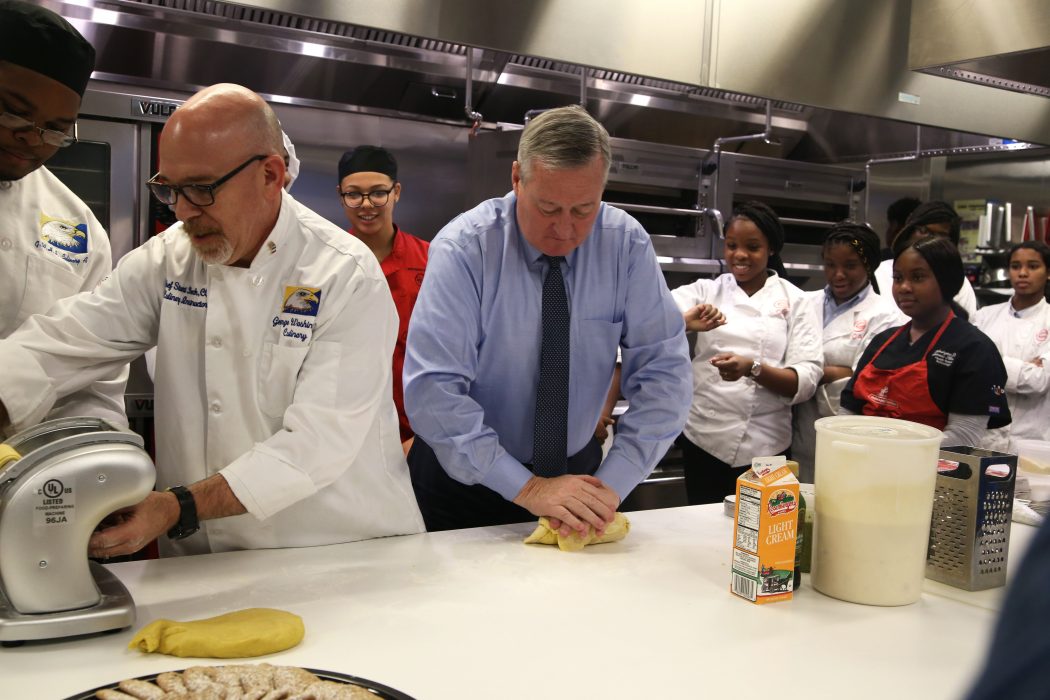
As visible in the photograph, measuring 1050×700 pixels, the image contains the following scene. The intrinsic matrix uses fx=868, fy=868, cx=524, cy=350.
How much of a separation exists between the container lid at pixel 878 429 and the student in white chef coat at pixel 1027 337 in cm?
281

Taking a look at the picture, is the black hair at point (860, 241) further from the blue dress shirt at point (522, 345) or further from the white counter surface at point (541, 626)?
the white counter surface at point (541, 626)

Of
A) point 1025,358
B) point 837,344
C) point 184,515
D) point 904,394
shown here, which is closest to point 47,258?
point 184,515

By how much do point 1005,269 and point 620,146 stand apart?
9.68ft

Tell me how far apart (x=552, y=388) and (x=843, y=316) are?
1.99 metres

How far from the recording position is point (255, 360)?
1.57m

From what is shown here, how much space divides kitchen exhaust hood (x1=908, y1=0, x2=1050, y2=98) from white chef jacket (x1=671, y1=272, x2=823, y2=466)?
3.48ft

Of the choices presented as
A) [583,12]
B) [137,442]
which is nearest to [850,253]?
[583,12]

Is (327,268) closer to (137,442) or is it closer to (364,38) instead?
(137,442)

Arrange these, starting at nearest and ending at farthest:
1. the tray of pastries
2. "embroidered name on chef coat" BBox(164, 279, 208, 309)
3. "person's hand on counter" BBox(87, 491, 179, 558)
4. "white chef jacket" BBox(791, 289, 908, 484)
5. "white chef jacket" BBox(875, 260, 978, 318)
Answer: the tray of pastries → "person's hand on counter" BBox(87, 491, 179, 558) → "embroidered name on chef coat" BBox(164, 279, 208, 309) → "white chef jacket" BBox(791, 289, 908, 484) → "white chef jacket" BBox(875, 260, 978, 318)

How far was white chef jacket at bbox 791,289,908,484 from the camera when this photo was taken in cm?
329

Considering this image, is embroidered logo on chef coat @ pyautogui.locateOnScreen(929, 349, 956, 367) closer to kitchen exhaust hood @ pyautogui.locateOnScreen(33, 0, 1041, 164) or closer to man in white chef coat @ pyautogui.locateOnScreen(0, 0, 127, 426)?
kitchen exhaust hood @ pyautogui.locateOnScreen(33, 0, 1041, 164)

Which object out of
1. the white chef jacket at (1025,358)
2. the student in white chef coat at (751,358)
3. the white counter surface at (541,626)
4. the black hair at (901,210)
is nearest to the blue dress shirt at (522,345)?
the white counter surface at (541,626)

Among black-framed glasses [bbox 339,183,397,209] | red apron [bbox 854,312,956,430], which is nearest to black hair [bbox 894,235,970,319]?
red apron [bbox 854,312,956,430]

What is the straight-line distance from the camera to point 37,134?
157cm
